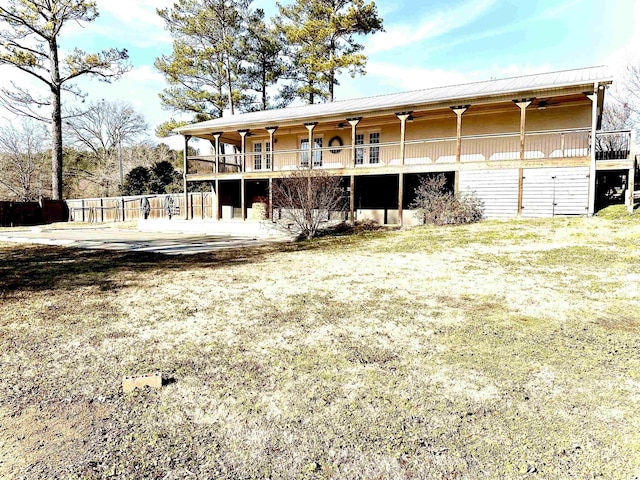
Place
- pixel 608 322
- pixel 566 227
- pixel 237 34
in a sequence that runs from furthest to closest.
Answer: pixel 237 34, pixel 566 227, pixel 608 322

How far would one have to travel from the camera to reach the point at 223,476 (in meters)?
2.32

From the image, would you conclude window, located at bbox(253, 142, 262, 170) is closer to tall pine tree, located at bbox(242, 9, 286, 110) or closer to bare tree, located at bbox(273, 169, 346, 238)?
bare tree, located at bbox(273, 169, 346, 238)

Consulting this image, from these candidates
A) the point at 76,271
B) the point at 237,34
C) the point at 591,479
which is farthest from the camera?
the point at 237,34

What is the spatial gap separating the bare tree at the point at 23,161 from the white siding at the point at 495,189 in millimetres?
37074

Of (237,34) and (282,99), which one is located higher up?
(237,34)

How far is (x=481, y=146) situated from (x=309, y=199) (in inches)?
329

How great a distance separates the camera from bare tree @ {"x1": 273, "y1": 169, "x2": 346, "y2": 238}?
45.9 ft

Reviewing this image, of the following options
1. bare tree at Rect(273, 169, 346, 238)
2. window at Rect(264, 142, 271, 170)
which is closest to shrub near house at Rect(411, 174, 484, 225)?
bare tree at Rect(273, 169, 346, 238)

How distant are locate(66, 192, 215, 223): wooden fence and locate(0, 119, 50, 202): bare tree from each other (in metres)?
8.74

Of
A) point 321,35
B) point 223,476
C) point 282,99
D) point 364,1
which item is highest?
point 364,1

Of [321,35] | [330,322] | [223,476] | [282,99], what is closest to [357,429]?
[223,476]

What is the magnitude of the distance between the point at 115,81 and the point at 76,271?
85.9ft

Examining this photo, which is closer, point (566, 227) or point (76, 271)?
point (76, 271)

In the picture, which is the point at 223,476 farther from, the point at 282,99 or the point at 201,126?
the point at 282,99
